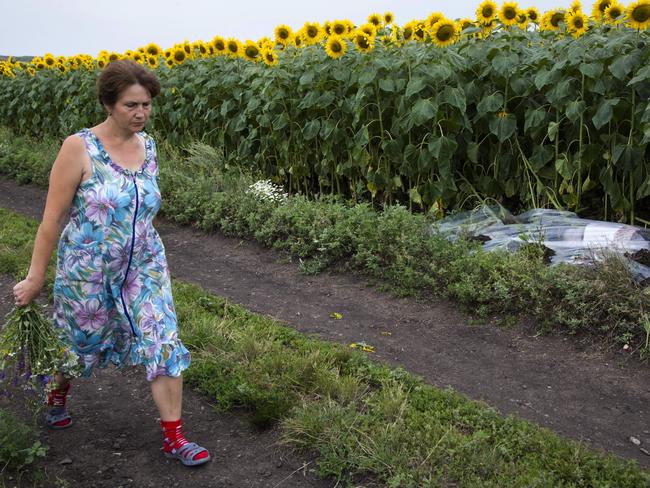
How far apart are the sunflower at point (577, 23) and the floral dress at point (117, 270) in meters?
4.11

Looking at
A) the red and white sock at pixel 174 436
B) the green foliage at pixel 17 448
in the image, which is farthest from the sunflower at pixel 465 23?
the green foliage at pixel 17 448

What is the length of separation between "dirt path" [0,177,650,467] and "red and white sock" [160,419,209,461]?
146cm

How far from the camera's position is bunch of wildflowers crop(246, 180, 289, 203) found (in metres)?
7.20

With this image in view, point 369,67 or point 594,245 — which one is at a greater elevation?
point 369,67

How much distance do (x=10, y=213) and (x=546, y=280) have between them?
6091mm

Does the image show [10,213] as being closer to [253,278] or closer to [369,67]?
[253,278]

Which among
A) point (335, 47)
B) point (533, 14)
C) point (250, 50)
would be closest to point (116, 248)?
point (335, 47)

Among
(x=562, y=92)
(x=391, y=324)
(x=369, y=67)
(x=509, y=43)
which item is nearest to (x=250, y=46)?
(x=369, y=67)

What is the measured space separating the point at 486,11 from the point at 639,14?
141cm

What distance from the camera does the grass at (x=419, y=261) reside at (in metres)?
4.52

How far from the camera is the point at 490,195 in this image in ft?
21.3

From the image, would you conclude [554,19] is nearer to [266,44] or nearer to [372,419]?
[266,44]

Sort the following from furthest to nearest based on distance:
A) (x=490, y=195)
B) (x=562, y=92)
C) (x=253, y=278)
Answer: (x=490, y=195), (x=253, y=278), (x=562, y=92)

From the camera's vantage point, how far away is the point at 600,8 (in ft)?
19.6
